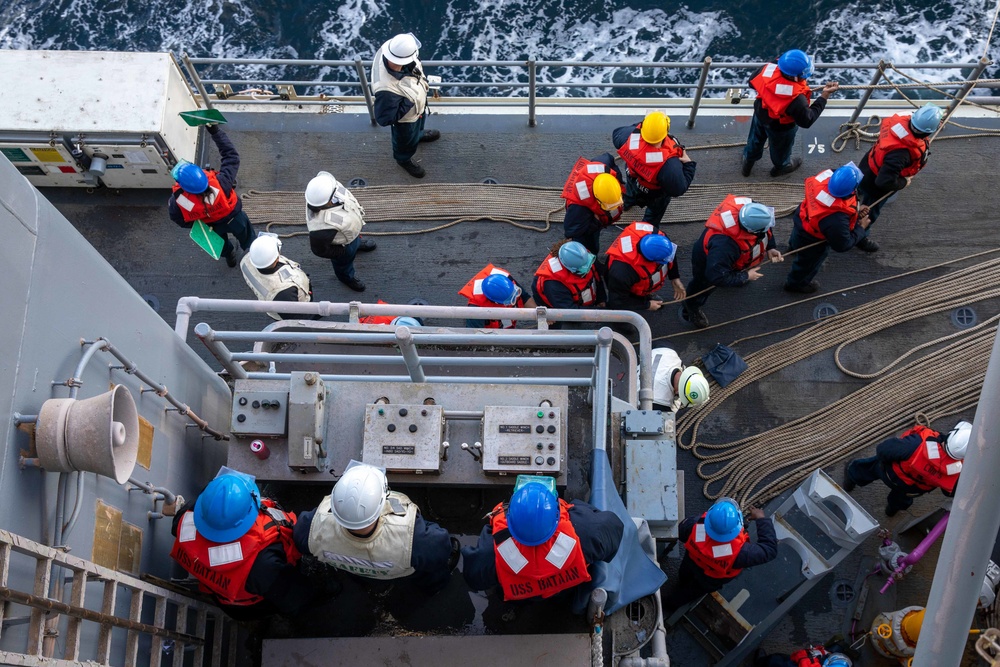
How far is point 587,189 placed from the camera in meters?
7.63

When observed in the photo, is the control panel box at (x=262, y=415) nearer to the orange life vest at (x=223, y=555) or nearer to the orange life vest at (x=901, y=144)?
the orange life vest at (x=223, y=555)

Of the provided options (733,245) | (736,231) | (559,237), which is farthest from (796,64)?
(559,237)

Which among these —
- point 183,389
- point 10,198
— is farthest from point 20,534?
point 183,389

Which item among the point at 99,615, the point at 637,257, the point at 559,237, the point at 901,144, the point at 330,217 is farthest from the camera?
the point at 559,237

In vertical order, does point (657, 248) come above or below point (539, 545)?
above

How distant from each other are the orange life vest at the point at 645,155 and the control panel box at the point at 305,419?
4.05m

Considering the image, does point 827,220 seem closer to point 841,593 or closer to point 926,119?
point 926,119

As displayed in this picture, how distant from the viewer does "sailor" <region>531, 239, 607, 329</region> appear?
7.20m

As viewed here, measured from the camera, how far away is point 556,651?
4.94m

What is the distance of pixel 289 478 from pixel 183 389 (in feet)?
2.88

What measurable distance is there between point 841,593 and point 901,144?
4111 millimetres

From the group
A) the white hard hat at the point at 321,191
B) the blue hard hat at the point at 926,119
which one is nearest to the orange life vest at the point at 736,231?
the blue hard hat at the point at 926,119

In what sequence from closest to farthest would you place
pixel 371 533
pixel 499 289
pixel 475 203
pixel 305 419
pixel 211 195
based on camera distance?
pixel 371 533 < pixel 305 419 < pixel 499 289 < pixel 211 195 < pixel 475 203

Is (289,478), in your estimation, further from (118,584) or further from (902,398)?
(902,398)
